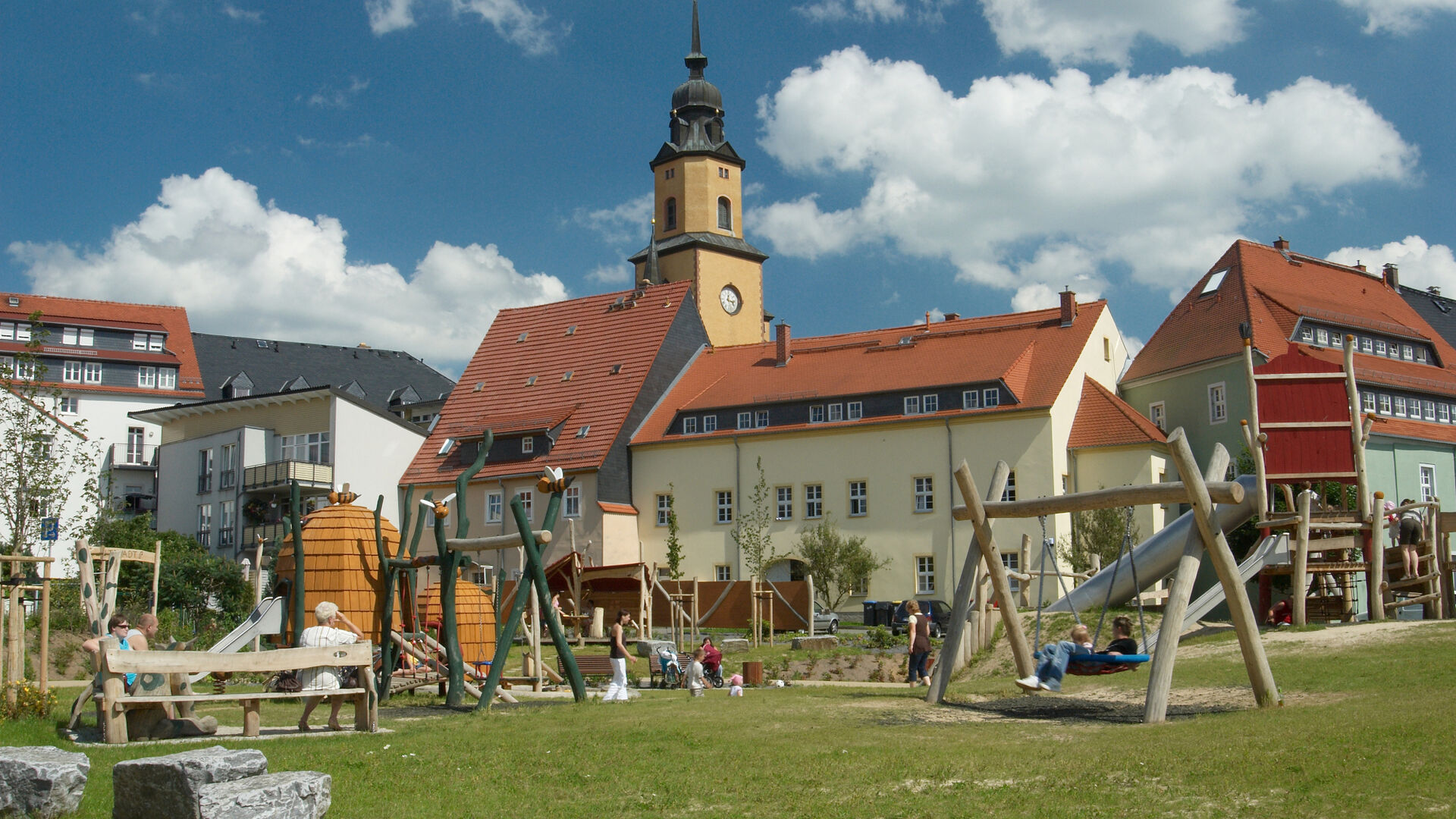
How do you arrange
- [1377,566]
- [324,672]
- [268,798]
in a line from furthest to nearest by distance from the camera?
[1377,566] → [324,672] → [268,798]

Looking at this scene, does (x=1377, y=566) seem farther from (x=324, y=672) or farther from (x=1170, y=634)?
(x=324, y=672)

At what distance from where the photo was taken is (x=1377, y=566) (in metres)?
24.7

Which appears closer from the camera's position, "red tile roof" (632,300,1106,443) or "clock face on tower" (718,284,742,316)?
"red tile roof" (632,300,1106,443)

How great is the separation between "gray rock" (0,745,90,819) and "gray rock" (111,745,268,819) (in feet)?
2.17

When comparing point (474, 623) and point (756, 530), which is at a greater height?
point (756, 530)

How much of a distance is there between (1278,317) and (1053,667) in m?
41.4

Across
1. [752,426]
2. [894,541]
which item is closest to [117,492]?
[752,426]

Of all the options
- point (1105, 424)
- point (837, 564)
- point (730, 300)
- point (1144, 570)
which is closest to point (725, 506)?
point (837, 564)

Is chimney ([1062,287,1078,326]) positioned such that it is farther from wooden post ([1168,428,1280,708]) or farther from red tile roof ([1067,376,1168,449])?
wooden post ([1168,428,1280,708])

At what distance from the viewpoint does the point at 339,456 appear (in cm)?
5881

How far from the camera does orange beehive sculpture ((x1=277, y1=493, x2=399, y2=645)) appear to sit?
23297 mm

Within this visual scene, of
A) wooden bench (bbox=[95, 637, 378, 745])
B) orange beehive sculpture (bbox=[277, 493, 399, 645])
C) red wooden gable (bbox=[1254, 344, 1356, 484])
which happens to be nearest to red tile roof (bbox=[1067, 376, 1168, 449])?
red wooden gable (bbox=[1254, 344, 1356, 484])

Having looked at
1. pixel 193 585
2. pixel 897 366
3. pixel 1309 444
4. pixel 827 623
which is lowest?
pixel 827 623

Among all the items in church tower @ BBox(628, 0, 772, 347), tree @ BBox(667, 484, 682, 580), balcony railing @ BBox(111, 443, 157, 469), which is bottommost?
tree @ BBox(667, 484, 682, 580)
